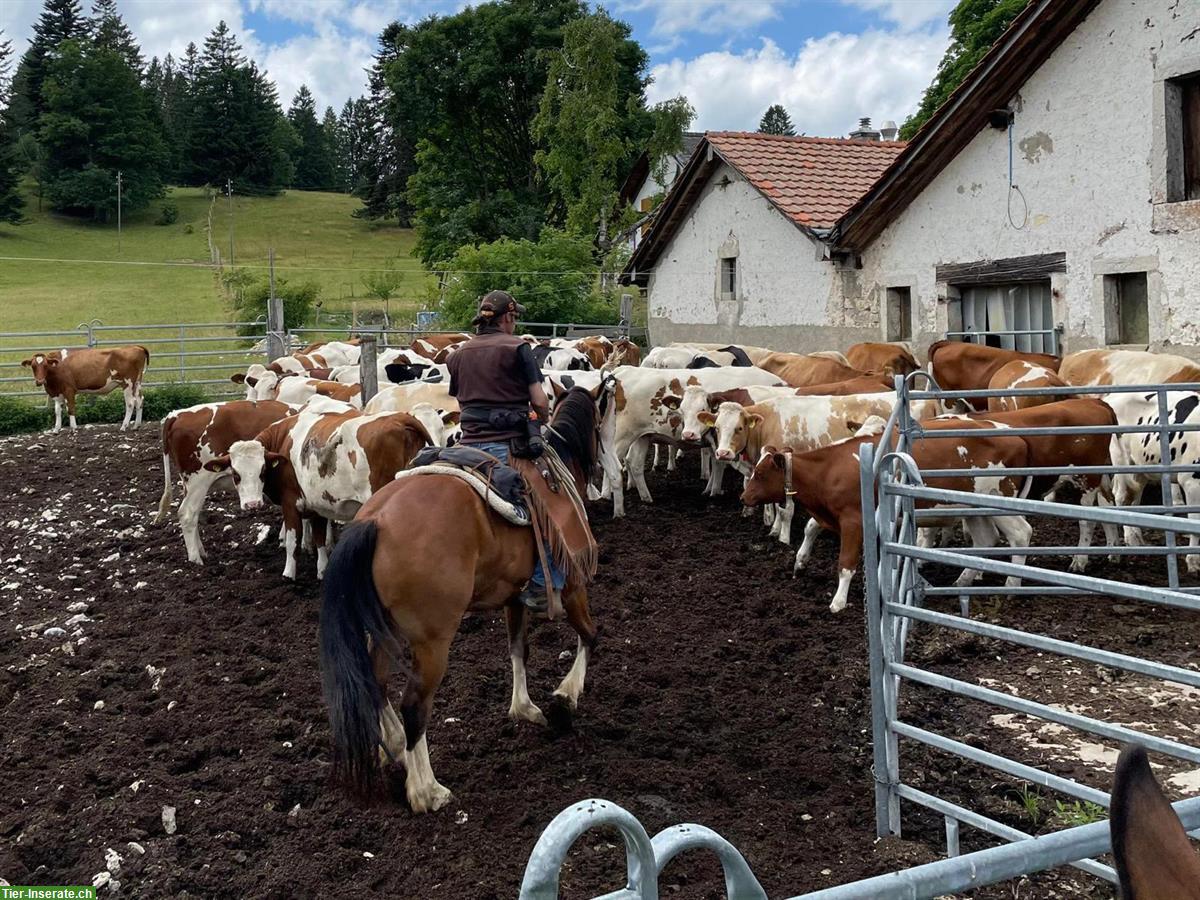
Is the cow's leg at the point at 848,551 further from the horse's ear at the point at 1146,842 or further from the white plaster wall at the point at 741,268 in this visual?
the white plaster wall at the point at 741,268

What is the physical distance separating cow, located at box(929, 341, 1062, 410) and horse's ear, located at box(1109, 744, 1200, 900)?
12831mm

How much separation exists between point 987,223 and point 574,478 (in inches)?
399

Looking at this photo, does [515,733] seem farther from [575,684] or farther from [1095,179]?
[1095,179]

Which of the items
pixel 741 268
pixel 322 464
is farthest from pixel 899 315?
pixel 322 464

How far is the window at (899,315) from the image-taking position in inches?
671

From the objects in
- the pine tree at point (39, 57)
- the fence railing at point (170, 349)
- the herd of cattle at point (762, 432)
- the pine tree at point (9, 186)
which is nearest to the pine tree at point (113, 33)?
the pine tree at point (39, 57)

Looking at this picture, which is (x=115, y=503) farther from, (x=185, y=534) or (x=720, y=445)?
(x=720, y=445)

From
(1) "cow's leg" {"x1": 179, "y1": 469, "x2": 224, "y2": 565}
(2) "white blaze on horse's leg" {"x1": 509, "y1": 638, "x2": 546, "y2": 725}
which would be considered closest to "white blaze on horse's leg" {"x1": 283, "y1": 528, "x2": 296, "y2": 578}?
(1) "cow's leg" {"x1": 179, "y1": 469, "x2": 224, "y2": 565}

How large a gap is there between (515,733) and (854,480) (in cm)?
395

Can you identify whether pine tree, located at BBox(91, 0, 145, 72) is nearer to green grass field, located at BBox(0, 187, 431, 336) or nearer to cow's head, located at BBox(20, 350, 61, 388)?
green grass field, located at BBox(0, 187, 431, 336)

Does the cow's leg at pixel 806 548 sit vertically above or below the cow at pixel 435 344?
below

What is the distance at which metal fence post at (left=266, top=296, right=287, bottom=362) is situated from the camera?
78.3 ft

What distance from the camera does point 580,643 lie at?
6.86 m

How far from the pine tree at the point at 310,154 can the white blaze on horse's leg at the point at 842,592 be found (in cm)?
10124
